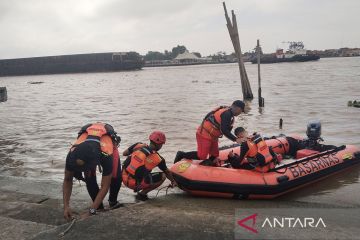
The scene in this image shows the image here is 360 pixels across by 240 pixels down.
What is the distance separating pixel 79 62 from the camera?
94.9 m

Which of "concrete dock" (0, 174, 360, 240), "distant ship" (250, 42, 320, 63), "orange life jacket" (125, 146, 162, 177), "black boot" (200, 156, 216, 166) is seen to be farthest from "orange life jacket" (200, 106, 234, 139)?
"distant ship" (250, 42, 320, 63)

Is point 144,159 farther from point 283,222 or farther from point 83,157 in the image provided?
point 283,222

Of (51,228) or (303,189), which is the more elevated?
(51,228)

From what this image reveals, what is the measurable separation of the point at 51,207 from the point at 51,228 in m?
1.15

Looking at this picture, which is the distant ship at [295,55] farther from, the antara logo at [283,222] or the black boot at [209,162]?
the antara logo at [283,222]

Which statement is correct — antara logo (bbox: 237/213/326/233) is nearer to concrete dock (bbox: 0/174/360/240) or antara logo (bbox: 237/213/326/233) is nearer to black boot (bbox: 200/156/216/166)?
concrete dock (bbox: 0/174/360/240)

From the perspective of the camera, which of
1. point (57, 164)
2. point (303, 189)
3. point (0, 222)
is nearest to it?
point (0, 222)

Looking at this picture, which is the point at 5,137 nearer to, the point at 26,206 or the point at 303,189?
the point at 26,206

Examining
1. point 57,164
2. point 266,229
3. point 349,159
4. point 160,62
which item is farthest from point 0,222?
point 160,62

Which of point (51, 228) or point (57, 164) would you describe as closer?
point (51, 228)

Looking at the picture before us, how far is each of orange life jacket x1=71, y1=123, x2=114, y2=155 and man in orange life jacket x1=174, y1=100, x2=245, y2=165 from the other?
259 centimetres

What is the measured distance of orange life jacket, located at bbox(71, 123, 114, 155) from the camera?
438 cm

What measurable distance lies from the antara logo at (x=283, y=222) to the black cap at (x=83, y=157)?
1751mm

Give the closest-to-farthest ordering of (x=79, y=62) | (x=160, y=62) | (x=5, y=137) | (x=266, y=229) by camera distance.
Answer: (x=266, y=229) → (x=5, y=137) → (x=79, y=62) → (x=160, y=62)
